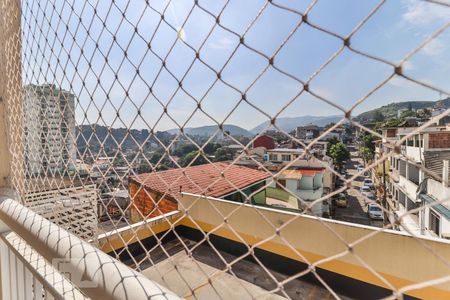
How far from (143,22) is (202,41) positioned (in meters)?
0.21

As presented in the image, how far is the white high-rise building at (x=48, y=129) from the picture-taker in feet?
2.95

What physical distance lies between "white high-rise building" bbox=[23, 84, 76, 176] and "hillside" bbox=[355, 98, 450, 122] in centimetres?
83

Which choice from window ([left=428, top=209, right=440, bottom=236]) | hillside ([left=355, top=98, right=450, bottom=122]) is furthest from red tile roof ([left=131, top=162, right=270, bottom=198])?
window ([left=428, top=209, right=440, bottom=236])

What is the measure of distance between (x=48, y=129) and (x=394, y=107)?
1107 mm

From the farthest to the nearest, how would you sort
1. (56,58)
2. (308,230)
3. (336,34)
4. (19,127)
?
1. (308,230)
2. (19,127)
3. (56,58)
4. (336,34)

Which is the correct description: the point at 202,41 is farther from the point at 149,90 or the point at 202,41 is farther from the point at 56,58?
the point at 56,58

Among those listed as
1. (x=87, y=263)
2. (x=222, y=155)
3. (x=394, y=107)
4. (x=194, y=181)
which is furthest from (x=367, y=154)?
(x=194, y=181)

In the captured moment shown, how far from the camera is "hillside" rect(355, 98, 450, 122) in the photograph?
12.0 inches

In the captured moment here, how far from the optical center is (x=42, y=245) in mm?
652

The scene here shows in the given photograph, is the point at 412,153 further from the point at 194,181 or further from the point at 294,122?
the point at 194,181

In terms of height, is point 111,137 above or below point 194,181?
above

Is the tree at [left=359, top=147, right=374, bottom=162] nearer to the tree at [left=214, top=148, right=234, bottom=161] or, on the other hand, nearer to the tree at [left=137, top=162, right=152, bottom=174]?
the tree at [left=214, top=148, right=234, bottom=161]

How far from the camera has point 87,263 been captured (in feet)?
1.72

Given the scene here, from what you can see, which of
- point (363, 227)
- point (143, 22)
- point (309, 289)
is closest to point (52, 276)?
point (143, 22)
